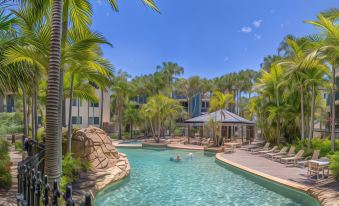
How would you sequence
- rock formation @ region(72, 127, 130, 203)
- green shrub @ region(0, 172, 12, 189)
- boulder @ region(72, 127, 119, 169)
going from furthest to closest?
1. boulder @ region(72, 127, 119, 169)
2. rock formation @ region(72, 127, 130, 203)
3. green shrub @ region(0, 172, 12, 189)

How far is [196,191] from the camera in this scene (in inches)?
454

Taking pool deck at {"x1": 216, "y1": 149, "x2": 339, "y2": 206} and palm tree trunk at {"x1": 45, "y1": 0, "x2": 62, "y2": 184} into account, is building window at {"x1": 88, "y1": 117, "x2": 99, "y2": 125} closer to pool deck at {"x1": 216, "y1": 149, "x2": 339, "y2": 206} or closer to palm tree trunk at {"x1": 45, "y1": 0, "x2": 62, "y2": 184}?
pool deck at {"x1": 216, "y1": 149, "x2": 339, "y2": 206}

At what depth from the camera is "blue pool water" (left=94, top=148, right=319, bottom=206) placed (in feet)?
32.9

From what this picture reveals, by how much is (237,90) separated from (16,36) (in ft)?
182

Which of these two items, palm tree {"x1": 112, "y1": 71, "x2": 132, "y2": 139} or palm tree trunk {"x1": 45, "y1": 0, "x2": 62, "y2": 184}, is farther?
palm tree {"x1": 112, "y1": 71, "x2": 132, "y2": 139}

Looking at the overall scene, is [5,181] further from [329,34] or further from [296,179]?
[329,34]

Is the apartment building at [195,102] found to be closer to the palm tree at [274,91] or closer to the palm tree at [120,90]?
the palm tree at [120,90]

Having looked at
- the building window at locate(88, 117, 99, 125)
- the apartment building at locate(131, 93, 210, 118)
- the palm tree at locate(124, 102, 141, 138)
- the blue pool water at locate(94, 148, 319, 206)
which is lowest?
the blue pool water at locate(94, 148, 319, 206)

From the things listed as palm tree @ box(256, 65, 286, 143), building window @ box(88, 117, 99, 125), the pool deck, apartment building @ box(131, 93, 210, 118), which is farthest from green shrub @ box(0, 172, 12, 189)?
apartment building @ box(131, 93, 210, 118)

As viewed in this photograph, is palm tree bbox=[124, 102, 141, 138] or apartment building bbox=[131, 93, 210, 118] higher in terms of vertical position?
apartment building bbox=[131, 93, 210, 118]

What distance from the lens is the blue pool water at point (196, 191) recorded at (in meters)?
10.0

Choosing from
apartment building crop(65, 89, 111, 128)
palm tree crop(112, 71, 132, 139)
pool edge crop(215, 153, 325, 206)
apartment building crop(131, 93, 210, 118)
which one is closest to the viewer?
pool edge crop(215, 153, 325, 206)

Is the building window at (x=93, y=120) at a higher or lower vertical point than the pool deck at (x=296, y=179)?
higher

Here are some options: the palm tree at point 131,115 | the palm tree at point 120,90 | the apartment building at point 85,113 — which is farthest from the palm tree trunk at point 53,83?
the palm tree at point 131,115
